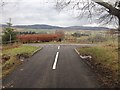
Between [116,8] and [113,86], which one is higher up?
[116,8]

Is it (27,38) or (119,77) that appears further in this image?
(27,38)

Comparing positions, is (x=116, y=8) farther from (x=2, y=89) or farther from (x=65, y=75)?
(x=2, y=89)

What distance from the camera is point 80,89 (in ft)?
36.6

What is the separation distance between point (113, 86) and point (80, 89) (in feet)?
4.89

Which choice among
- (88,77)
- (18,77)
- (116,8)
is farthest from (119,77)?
(116,8)

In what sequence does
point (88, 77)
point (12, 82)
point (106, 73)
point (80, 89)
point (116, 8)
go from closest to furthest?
point (80, 89) → point (12, 82) → point (88, 77) → point (106, 73) → point (116, 8)

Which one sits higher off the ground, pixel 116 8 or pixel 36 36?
pixel 116 8

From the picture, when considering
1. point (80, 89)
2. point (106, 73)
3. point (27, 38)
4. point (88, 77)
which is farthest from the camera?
point (27, 38)

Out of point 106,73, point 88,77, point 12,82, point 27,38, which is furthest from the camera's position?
point 27,38

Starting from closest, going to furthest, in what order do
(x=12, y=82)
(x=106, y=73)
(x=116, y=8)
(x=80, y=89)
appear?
(x=80, y=89) → (x=12, y=82) → (x=106, y=73) → (x=116, y=8)

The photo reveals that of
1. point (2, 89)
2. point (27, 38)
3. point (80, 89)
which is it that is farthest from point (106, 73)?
point (27, 38)

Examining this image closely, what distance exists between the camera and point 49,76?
14508mm

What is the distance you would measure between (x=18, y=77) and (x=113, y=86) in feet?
16.7

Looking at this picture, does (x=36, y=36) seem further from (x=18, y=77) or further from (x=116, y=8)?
(x=18, y=77)
